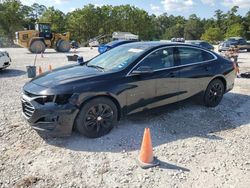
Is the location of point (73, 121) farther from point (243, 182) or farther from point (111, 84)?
point (243, 182)

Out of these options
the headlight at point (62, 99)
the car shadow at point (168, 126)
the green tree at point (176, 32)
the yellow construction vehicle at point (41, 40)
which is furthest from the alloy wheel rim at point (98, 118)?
the green tree at point (176, 32)

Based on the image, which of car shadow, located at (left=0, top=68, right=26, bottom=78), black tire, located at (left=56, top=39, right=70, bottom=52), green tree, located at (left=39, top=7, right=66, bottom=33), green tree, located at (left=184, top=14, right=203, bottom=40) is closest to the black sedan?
car shadow, located at (left=0, top=68, right=26, bottom=78)

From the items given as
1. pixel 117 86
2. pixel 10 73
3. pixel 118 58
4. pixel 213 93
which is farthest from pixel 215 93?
pixel 10 73

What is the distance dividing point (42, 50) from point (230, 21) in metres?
69.8

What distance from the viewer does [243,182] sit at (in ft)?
12.0

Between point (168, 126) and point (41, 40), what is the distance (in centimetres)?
A: 1924

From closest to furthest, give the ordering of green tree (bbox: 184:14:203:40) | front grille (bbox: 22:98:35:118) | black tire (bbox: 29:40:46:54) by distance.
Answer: front grille (bbox: 22:98:35:118)
black tire (bbox: 29:40:46:54)
green tree (bbox: 184:14:203:40)

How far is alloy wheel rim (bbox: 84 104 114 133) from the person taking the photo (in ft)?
15.4

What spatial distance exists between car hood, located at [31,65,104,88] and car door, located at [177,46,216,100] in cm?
184

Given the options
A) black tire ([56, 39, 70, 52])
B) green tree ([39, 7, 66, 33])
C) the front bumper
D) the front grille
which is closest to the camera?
the front bumper

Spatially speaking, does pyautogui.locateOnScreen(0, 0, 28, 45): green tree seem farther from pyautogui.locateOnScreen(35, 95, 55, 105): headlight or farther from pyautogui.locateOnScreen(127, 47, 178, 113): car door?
pyautogui.locateOnScreen(35, 95, 55, 105): headlight

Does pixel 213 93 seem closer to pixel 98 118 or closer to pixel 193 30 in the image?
pixel 98 118

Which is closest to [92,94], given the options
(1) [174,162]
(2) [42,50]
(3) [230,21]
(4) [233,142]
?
(1) [174,162]

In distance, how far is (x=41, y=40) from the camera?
2252cm
